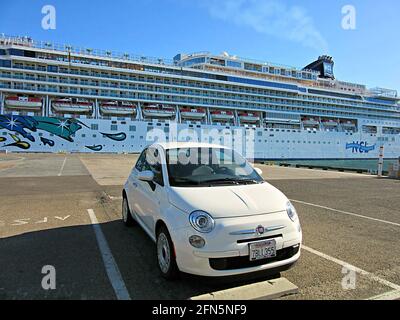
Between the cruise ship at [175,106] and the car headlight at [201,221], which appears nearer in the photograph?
the car headlight at [201,221]

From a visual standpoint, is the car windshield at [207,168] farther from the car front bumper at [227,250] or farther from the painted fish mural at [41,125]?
the painted fish mural at [41,125]

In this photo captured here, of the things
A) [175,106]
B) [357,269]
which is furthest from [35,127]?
[357,269]

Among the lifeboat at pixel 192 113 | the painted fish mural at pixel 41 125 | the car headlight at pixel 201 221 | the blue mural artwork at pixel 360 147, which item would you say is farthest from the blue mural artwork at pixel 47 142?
the blue mural artwork at pixel 360 147

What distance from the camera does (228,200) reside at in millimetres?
2939

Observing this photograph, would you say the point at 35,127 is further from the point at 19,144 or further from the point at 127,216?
the point at 127,216

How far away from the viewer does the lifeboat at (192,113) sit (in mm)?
42656

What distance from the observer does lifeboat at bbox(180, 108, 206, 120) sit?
42656 millimetres

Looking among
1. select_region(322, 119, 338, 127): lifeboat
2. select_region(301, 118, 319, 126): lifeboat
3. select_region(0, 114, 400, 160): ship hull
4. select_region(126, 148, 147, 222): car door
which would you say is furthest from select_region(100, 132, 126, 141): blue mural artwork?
select_region(322, 119, 338, 127): lifeboat

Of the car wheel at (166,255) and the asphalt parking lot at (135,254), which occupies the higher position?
the car wheel at (166,255)

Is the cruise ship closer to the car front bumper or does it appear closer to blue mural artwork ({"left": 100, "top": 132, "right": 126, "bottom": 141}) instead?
blue mural artwork ({"left": 100, "top": 132, "right": 126, "bottom": 141})

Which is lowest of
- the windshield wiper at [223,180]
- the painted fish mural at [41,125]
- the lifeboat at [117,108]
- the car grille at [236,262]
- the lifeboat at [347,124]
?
the car grille at [236,262]

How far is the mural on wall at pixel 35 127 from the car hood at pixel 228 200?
1479 inches
